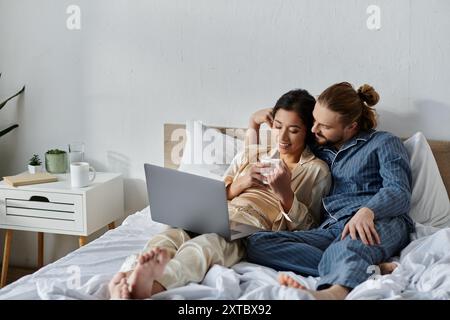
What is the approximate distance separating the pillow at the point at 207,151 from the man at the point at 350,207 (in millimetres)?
428

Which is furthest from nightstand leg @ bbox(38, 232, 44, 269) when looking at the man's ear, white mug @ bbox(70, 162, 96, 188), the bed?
the man's ear

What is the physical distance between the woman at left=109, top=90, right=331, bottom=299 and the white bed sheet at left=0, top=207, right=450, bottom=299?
80 millimetres

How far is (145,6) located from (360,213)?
1.47m

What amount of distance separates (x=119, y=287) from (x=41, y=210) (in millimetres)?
1295

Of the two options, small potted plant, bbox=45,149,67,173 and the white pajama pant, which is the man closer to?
the white pajama pant

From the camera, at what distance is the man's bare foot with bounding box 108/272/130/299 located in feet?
5.49

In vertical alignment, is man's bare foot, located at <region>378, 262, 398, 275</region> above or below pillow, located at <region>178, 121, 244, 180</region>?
below

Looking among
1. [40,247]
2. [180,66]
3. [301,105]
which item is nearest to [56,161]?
[40,247]

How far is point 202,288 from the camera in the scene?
176 centimetres

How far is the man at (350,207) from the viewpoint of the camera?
198cm

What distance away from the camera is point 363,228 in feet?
6.77

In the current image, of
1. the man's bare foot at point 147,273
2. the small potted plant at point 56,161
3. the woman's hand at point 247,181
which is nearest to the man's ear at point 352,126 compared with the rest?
the woman's hand at point 247,181

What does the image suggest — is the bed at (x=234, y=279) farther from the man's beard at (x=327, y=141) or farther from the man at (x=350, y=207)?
the man's beard at (x=327, y=141)

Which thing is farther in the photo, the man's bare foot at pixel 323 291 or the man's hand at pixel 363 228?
the man's hand at pixel 363 228
